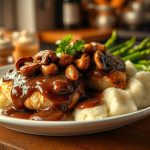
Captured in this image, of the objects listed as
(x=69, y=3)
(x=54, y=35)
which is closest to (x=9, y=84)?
(x=54, y=35)

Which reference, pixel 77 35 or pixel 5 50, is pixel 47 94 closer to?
pixel 5 50

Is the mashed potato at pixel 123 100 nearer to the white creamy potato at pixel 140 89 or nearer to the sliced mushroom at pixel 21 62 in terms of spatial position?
the white creamy potato at pixel 140 89

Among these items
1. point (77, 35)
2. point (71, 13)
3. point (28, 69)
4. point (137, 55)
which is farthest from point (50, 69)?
point (71, 13)

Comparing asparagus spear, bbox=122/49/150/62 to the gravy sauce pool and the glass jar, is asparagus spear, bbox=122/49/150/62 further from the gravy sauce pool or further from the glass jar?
the glass jar

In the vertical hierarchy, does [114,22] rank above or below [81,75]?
below

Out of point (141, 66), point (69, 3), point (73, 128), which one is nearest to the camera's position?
point (73, 128)

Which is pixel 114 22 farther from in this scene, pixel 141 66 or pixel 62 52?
pixel 62 52

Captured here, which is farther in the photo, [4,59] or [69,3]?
[69,3]
